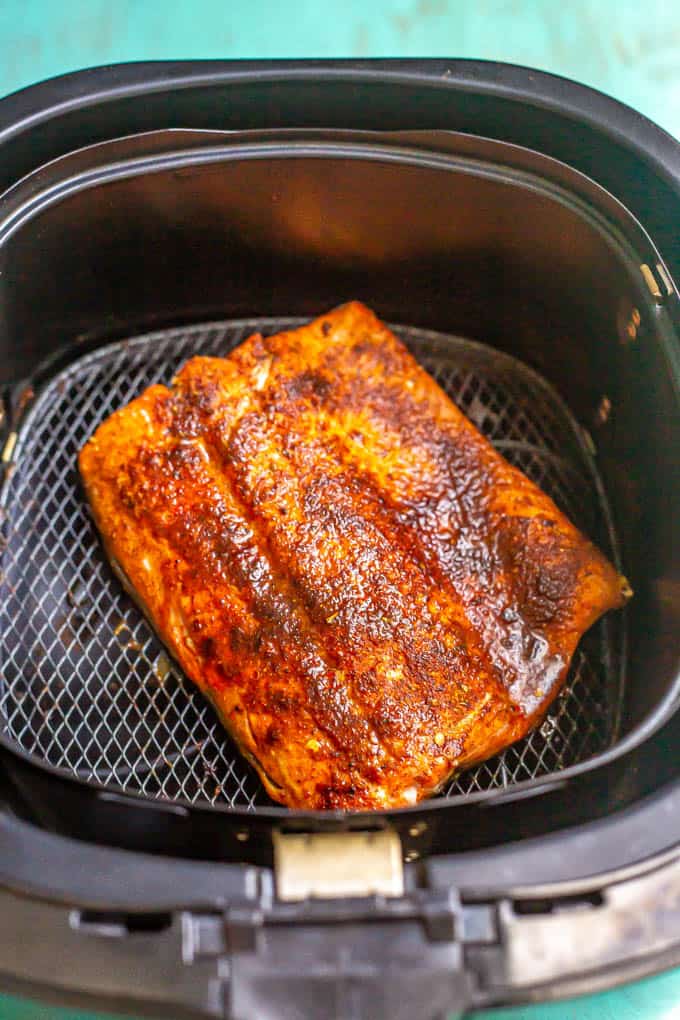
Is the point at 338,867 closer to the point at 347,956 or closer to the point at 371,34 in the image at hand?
the point at 347,956

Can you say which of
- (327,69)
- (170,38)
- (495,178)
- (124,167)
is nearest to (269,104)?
(327,69)

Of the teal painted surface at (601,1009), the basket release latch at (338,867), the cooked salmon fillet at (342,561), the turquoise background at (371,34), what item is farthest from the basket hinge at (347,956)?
the turquoise background at (371,34)

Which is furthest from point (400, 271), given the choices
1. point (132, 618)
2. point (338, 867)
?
point (338, 867)

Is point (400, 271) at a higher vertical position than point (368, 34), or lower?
lower

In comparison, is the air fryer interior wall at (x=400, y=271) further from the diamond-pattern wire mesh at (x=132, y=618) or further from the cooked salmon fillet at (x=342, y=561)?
the cooked salmon fillet at (x=342, y=561)

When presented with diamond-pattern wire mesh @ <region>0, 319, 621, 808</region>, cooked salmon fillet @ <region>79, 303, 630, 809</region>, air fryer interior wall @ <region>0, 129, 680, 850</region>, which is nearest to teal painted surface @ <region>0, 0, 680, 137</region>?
air fryer interior wall @ <region>0, 129, 680, 850</region>
